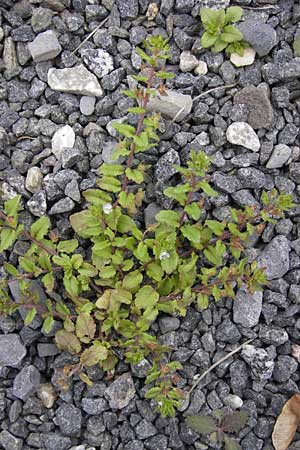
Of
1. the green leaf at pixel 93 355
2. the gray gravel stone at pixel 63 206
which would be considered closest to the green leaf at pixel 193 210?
the gray gravel stone at pixel 63 206

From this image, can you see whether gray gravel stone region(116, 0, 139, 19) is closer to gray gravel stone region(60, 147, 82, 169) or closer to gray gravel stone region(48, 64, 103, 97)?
gray gravel stone region(48, 64, 103, 97)

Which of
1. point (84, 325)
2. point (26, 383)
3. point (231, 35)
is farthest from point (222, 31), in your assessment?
point (26, 383)

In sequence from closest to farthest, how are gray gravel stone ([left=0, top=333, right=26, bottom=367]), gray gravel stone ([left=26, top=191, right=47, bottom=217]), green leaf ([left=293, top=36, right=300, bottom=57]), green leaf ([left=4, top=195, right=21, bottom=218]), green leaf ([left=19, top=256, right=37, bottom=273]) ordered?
green leaf ([left=4, top=195, right=21, bottom=218]) → green leaf ([left=19, top=256, right=37, bottom=273]) → gray gravel stone ([left=0, top=333, right=26, bottom=367]) → gray gravel stone ([left=26, top=191, right=47, bottom=217]) → green leaf ([left=293, top=36, right=300, bottom=57])

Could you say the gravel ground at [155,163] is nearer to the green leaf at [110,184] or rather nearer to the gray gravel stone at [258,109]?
the gray gravel stone at [258,109]

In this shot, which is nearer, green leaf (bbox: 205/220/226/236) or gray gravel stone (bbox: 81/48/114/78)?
green leaf (bbox: 205/220/226/236)

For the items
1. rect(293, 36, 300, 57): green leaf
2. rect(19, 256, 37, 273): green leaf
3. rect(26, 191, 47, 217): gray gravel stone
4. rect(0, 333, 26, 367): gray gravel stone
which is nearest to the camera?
rect(19, 256, 37, 273): green leaf

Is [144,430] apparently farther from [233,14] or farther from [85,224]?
[233,14]

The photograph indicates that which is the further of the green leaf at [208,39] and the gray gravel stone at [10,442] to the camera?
the green leaf at [208,39]

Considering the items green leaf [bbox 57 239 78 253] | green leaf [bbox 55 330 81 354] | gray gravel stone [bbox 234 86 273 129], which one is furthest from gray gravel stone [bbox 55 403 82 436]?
gray gravel stone [bbox 234 86 273 129]
